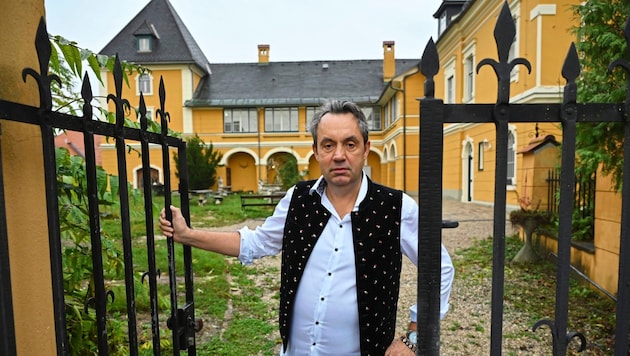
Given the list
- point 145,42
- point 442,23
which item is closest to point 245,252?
point 442,23

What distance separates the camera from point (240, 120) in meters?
29.1

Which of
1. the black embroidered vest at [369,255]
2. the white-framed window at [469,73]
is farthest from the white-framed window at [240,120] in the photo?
the black embroidered vest at [369,255]

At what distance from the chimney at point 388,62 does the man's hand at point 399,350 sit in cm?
3075

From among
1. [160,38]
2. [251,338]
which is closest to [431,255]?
[251,338]

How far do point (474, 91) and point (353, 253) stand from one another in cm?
1624

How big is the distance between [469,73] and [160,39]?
21.1 m

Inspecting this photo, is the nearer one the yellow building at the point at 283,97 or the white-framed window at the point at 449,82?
the yellow building at the point at 283,97

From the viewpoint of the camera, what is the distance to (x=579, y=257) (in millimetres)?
5176

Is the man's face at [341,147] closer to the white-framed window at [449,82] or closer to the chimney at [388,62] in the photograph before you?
the white-framed window at [449,82]

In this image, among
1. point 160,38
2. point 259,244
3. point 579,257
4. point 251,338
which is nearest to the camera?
point 259,244

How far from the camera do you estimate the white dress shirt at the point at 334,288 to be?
1758 mm

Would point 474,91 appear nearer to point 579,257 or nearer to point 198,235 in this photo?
point 579,257

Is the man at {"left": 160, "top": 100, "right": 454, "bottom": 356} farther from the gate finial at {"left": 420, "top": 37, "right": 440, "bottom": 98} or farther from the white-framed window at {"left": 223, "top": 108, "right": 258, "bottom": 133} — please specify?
the white-framed window at {"left": 223, "top": 108, "right": 258, "bottom": 133}

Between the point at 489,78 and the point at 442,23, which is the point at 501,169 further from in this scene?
the point at 442,23
